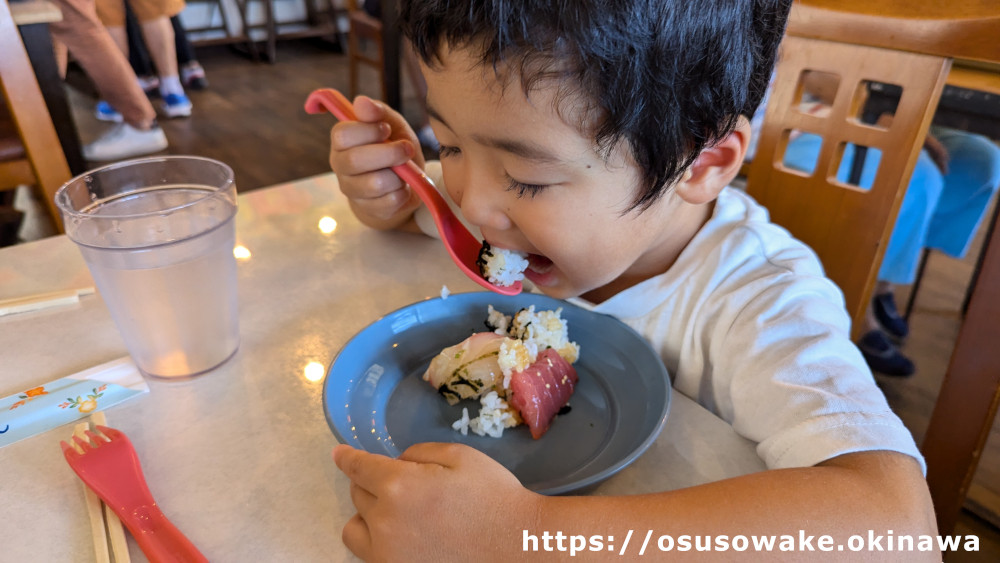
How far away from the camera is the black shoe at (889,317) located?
96.4 inches

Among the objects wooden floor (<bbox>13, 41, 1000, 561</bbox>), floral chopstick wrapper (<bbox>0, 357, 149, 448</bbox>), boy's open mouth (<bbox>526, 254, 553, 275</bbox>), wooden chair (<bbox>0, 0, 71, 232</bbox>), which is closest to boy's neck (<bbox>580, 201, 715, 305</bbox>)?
boy's open mouth (<bbox>526, 254, 553, 275</bbox>)

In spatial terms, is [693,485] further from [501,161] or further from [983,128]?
[983,128]

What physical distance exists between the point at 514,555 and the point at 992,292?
795 mm

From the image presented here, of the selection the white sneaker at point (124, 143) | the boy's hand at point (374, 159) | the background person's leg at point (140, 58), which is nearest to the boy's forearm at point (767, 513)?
the boy's hand at point (374, 159)

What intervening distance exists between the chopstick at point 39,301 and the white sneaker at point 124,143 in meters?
3.53

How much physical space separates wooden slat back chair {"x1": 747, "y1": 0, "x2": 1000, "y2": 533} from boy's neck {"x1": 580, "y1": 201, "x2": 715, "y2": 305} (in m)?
0.31

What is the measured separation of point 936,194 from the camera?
2115 mm

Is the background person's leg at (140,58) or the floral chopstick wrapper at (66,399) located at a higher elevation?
the floral chopstick wrapper at (66,399)

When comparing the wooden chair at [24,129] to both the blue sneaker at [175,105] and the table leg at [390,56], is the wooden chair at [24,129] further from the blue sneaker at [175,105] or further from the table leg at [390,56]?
the blue sneaker at [175,105]

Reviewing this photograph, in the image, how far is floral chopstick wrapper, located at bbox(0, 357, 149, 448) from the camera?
0.68m

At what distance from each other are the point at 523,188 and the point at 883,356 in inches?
80.4

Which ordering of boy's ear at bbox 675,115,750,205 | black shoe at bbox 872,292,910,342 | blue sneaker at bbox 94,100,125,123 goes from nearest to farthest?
boy's ear at bbox 675,115,750,205
black shoe at bbox 872,292,910,342
blue sneaker at bbox 94,100,125,123

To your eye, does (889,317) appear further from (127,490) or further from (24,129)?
A: (24,129)

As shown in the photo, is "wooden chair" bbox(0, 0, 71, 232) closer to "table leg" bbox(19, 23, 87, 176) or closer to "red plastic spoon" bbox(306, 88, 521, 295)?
"table leg" bbox(19, 23, 87, 176)
